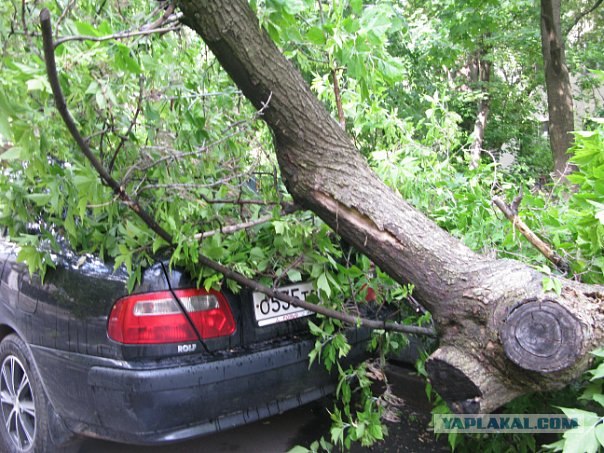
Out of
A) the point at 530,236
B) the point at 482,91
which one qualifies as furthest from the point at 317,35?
the point at 482,91

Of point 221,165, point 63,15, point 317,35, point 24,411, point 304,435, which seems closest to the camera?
point 63,15

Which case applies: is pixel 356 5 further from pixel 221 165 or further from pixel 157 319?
pixel 157 319

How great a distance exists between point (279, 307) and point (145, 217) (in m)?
0.83

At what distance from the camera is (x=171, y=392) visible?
2354mm

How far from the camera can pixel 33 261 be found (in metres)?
2.59

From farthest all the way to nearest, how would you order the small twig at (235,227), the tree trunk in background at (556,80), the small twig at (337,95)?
1. the tree trunk in background at (556,80)
2. the small twig at (337,95)
3. the small twig at (235,227)

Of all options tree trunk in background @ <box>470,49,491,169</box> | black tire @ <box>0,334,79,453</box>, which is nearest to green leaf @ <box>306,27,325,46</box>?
black tire @ <box>0,334,79,453</box>

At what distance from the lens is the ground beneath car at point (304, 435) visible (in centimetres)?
312

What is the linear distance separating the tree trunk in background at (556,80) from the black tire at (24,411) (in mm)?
5814

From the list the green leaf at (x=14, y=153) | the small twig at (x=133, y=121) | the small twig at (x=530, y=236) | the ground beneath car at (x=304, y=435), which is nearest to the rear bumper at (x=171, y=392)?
the ground beneath car at (x=304, y=435)

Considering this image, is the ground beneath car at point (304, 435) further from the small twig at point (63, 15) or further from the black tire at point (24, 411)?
the small twig at point (63, 15)

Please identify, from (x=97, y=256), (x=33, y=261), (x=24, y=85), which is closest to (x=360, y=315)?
(x=97, y=256)

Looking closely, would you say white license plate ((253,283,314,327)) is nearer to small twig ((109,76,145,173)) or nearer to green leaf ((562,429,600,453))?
small twig ((109,76,145,173))

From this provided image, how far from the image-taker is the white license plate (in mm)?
2678
